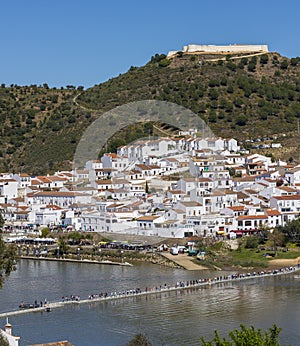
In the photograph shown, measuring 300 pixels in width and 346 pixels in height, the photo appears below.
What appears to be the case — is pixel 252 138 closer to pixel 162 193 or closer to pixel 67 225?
pixel 162 193

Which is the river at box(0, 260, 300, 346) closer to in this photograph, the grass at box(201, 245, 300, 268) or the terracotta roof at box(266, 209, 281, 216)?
the grass at box(201, 245, 300, 268)

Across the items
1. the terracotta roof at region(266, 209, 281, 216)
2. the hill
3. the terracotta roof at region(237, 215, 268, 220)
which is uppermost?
the hill

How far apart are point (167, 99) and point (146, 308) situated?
1270 inches

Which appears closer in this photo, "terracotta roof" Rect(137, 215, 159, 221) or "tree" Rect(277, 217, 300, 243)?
"tree" Rect(277, 217, 300, 243)

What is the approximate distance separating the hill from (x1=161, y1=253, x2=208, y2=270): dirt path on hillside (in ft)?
62.3

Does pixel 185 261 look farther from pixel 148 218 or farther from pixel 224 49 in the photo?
pixel 224 49

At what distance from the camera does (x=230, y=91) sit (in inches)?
2125

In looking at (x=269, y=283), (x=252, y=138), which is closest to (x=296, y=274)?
(x=269, y=283)

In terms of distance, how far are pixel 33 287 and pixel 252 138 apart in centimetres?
2724

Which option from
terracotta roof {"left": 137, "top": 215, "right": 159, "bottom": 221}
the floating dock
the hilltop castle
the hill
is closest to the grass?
the floating dock

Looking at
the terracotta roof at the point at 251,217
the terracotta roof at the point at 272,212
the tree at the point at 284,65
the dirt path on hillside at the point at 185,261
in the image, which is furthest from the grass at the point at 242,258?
the tree at the point at 284,65

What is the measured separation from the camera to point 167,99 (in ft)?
172

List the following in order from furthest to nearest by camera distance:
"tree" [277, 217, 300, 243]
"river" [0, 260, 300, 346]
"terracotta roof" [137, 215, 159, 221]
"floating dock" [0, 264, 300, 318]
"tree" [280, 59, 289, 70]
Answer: "tree" [280, 59, 289, 70] → "terracotta roof" [137, 215, 159, 221] → "tree" [277, 217, 300, 243] → "floating dock" [0, 264, 300, 318] → "river" [0, 260, 300, 346]

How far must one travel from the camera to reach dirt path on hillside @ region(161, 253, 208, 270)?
27.5m
